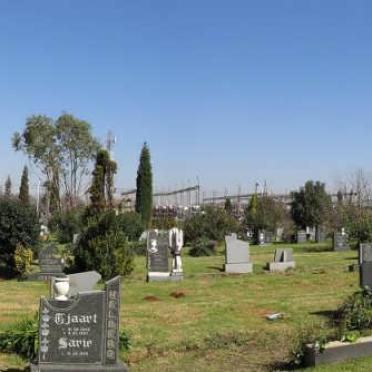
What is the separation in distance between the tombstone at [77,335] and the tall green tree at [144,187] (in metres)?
42.1

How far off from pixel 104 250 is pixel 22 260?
3.15 meters

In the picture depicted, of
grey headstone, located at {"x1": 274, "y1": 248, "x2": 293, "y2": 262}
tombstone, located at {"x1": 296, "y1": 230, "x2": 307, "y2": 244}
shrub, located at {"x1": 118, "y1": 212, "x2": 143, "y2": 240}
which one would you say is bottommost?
grey headstone, located at {"x1": 274, "y1": 248, "x2": 293, "y2": 262}

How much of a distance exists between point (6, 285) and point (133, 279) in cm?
375

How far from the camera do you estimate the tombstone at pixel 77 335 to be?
8266 millimetres

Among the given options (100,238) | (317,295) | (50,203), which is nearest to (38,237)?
(100,238)

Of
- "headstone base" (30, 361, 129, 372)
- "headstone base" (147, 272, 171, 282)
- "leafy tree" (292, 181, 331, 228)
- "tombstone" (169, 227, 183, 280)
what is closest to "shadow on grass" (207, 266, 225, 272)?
"tombstone" (169, 227, 183, 280)

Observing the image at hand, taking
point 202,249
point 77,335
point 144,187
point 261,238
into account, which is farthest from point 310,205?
point 77,335

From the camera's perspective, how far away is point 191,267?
23.5 m

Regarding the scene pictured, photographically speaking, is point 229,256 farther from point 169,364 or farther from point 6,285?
point 169,364

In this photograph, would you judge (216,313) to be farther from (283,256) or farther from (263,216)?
(263,216)

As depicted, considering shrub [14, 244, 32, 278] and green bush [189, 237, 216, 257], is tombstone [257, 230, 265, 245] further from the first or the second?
shrub [14, 244, 32, 278]

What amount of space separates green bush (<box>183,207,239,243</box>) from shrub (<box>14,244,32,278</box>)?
1638 cm

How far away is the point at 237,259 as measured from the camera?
874 inches

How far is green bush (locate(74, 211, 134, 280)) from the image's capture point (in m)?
19.6
